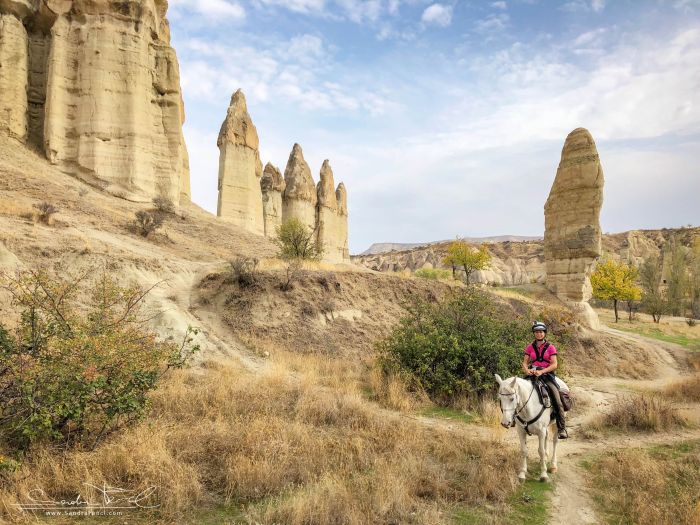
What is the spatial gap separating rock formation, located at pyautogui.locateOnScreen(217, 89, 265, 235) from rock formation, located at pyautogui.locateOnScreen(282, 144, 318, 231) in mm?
6754

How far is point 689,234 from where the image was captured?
230 ft

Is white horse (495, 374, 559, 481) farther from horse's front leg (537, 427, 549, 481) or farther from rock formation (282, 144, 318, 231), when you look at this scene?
rock formation (282, 144, 318, 231)

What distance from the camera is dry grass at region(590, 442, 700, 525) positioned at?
4.10 metres

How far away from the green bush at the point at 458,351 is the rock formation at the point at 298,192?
31.7 m

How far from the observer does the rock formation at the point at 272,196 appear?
38719mm

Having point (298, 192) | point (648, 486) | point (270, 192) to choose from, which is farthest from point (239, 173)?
point (648, 486)

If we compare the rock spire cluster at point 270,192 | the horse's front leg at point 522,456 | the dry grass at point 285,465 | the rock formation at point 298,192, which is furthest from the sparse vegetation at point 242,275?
the rock formation at point 298,192

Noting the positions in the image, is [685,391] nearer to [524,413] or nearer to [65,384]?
[524,413]

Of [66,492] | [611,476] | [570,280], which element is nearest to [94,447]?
[66,492]

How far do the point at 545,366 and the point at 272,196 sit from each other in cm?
3678

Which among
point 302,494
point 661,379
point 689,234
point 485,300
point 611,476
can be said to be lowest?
point 661,379

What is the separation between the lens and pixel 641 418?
7.65m

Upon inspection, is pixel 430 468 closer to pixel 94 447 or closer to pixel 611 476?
pixel 611 476

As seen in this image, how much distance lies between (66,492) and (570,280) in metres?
24.4
